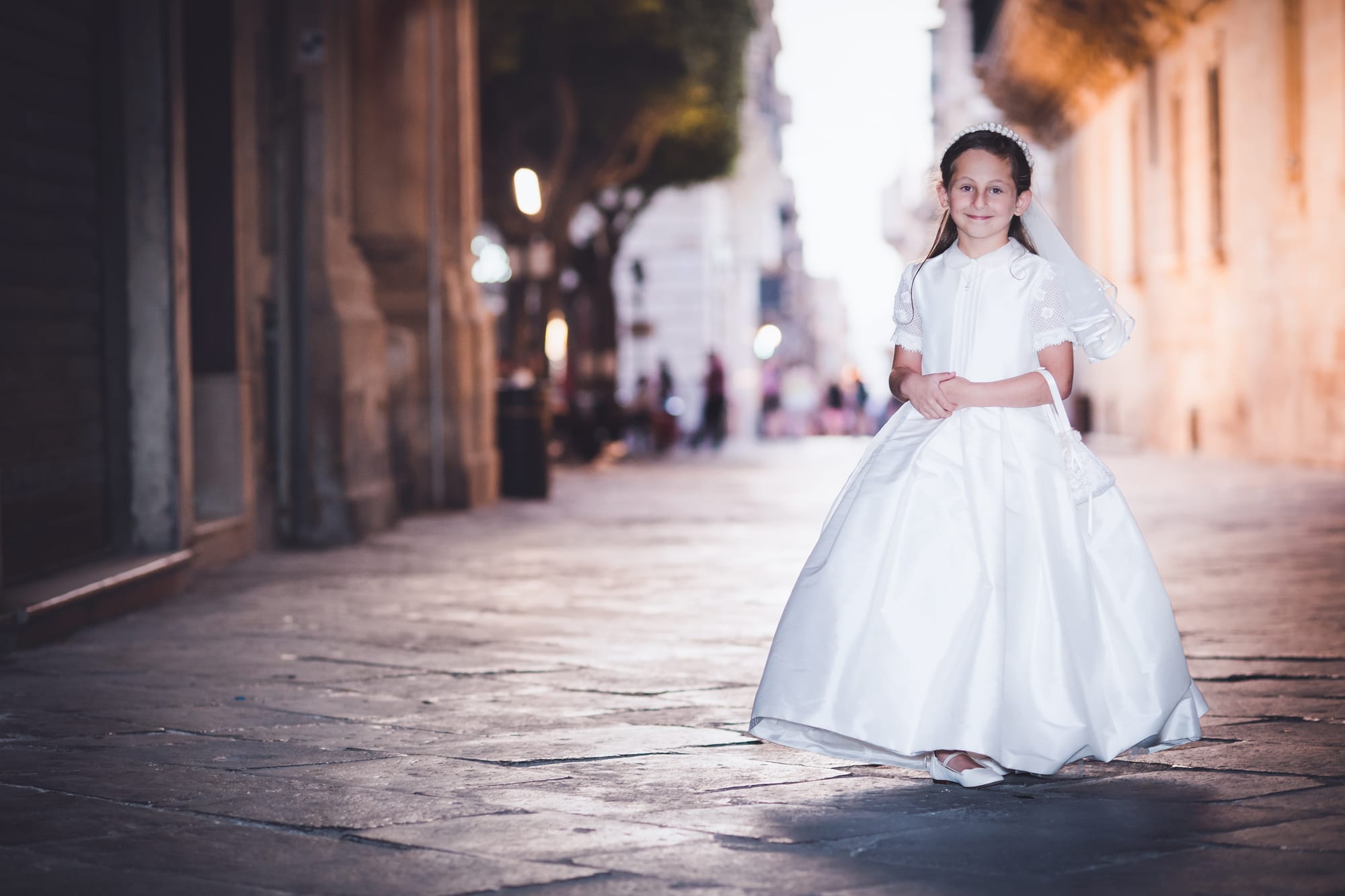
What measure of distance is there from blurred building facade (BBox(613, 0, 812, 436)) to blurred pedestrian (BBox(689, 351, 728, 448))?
4.18m

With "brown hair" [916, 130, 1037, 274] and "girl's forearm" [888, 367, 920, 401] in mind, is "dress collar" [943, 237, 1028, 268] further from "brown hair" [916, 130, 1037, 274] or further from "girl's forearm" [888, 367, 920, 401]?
"girl's forearm" [888, 367, 920, 401]

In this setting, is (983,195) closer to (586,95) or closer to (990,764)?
(990,764)

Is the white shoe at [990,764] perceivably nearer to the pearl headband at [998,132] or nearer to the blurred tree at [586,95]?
the pearl headband at [998,132]

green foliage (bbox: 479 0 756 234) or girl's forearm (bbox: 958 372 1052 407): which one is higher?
green foliage (bbox: 479 0 756 234)

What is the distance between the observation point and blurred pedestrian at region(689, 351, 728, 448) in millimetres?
30312

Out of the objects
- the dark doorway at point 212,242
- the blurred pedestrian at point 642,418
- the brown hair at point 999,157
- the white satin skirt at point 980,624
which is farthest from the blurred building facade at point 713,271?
the white satin skirt at point 980,624

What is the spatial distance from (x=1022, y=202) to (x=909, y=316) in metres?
0.39

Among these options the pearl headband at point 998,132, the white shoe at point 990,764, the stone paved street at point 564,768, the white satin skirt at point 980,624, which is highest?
the pearl headband at point 998,132

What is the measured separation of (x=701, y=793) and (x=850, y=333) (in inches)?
6538

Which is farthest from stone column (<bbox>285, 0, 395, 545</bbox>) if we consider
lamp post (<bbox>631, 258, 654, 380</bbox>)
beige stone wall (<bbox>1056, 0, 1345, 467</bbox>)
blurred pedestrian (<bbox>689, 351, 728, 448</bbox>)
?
lamp post (<bbox>631, 258, 654, 380</bbox>)

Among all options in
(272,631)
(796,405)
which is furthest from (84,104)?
(796,405)

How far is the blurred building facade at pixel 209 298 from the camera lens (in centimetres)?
779

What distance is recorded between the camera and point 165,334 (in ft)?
28.4

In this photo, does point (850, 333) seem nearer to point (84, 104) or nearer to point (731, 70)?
point (731, 70)
